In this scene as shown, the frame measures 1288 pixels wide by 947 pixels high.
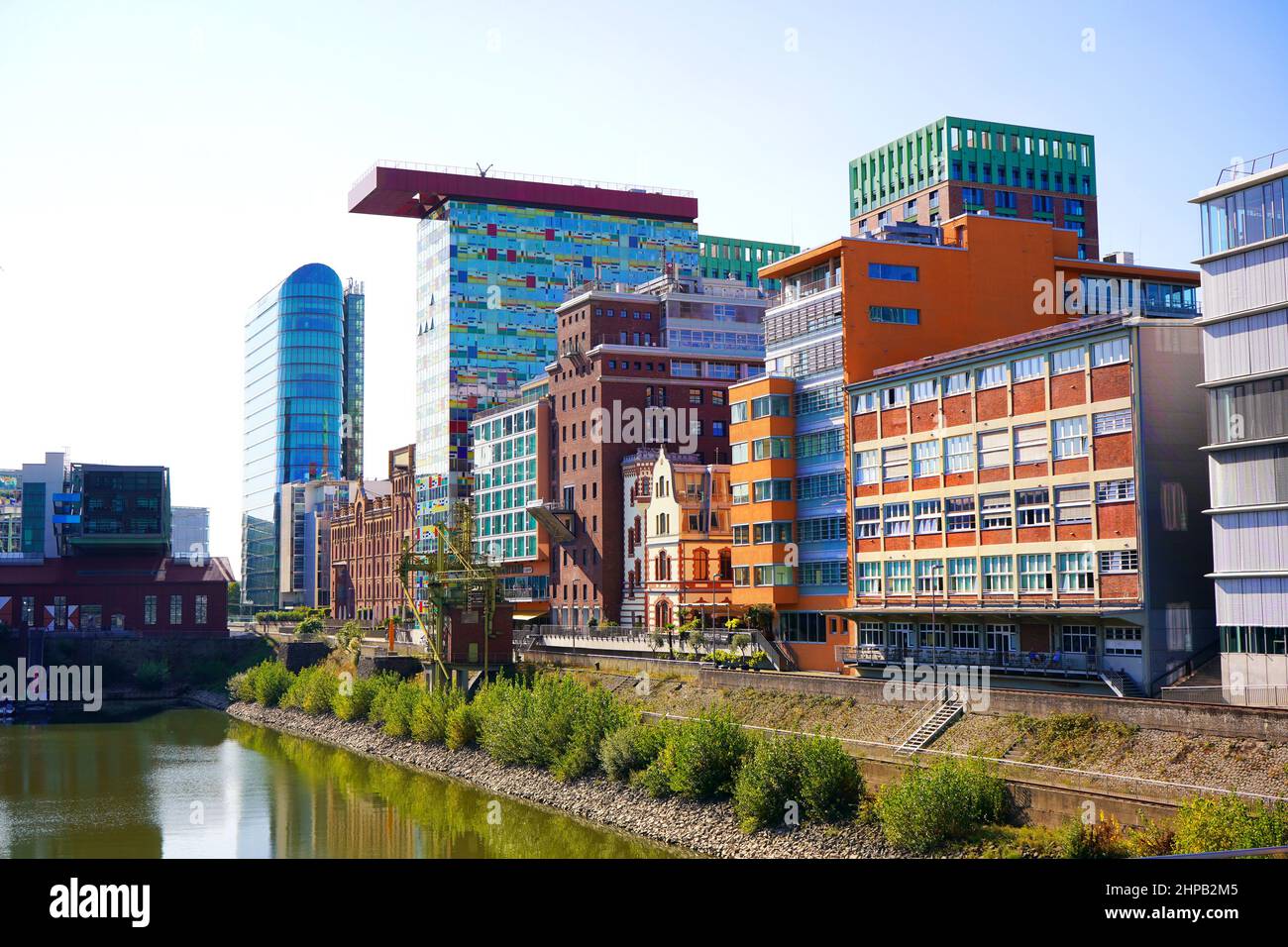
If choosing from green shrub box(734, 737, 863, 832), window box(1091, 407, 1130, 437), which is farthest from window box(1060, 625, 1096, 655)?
green shrub box(734, 737, 863, 832)

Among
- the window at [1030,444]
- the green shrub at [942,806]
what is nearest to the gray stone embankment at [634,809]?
the green shrub at [942,806]

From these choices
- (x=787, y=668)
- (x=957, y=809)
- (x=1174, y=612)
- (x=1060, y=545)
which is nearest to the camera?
(x=957, y=809)

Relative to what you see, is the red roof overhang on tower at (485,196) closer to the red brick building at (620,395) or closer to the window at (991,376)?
the red brick building at (620,395)

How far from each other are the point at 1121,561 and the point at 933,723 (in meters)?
10.5

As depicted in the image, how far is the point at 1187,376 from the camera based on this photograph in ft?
173

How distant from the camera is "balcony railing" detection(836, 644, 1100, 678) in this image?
55000mm

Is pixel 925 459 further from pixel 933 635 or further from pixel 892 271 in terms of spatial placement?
pixel 892 271

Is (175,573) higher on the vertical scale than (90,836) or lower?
higher

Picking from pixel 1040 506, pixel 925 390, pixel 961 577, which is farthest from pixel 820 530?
pixel 1040 506

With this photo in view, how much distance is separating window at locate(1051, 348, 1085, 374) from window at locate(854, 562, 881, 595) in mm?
16753

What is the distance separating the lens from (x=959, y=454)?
62.6 m

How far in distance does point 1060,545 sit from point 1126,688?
7.07 meters

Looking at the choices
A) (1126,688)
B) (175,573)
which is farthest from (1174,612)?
(175,573)
